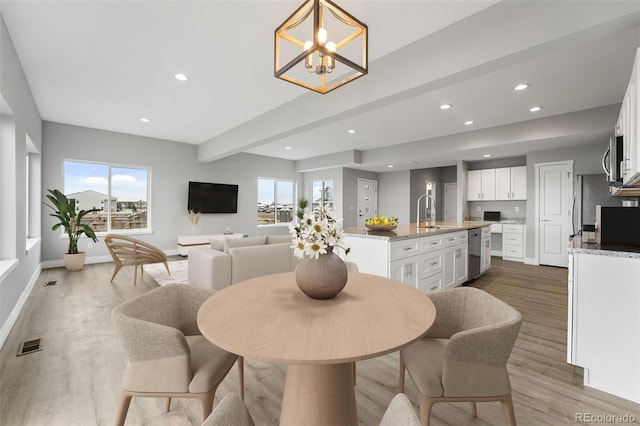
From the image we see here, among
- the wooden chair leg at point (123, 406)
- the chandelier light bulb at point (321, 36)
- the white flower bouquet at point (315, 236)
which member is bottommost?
the wooden chair leg at point (123, 406)

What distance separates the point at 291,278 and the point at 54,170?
617 cm

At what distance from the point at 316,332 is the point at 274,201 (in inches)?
319

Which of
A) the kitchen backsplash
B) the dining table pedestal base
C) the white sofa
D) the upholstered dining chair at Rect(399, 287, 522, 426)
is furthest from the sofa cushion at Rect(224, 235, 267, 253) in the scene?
the kitchen backsplash

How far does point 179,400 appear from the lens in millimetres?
1725

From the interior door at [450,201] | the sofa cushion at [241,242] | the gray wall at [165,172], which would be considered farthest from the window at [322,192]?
the sofa cushion at [241,242]

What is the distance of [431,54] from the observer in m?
2.48

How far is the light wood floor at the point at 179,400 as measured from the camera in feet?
5.20

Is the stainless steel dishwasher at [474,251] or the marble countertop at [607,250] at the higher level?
the marble countertop at [607,250]

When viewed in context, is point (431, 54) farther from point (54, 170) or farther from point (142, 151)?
point (54, 170)

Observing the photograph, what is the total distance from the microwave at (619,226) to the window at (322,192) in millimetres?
6875

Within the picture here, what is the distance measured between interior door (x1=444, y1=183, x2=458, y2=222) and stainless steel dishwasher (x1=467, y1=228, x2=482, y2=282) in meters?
4.75

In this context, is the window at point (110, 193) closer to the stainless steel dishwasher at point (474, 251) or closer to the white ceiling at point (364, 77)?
the white ceiling at point (364, 77)

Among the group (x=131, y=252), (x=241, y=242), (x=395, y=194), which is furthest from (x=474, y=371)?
(x=395, y=194)

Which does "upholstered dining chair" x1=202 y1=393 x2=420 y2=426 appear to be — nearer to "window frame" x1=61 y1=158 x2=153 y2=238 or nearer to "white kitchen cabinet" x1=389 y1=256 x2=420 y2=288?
"white kitchen cabinet" x1=389 y1=256 x2=420 y2=288
